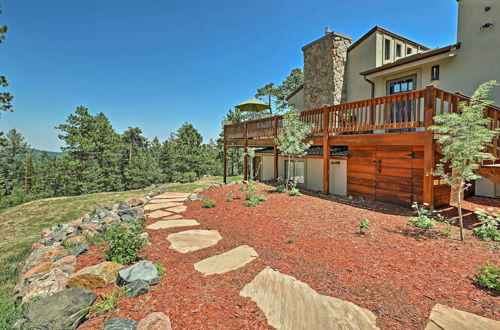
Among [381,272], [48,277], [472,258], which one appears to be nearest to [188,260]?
[48,277]

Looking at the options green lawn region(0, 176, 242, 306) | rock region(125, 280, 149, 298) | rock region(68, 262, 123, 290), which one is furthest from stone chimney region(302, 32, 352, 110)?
green lawn region(0, 176, 242, 306)

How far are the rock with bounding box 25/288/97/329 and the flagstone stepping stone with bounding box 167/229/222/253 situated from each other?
160 cm

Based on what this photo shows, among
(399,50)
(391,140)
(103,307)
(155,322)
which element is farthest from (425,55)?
(103,307)

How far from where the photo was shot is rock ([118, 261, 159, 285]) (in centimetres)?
291

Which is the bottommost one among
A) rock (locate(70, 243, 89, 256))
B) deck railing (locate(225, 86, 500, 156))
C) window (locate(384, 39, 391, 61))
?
rock (locate(70, 243, 89, 256))

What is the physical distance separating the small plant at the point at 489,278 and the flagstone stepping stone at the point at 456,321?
27.4 inches

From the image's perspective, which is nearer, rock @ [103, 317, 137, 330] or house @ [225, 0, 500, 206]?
rock @ [103, 317, 137, 330]

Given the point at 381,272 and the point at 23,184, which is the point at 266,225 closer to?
the point at 381,272

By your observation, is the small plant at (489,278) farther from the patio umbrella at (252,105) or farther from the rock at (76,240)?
the patio umbrella at (252,105)

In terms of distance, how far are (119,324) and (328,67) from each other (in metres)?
12.6

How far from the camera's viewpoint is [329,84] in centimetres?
1145

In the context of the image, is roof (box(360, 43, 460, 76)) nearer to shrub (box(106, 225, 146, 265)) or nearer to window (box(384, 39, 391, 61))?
window (box(384, 39, 391, 61))

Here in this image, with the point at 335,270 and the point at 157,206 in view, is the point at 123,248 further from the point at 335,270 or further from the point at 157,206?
the point at 157,206

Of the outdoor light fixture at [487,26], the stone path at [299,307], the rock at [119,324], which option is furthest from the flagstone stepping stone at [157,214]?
the outdoor light fixture at [487,26]
